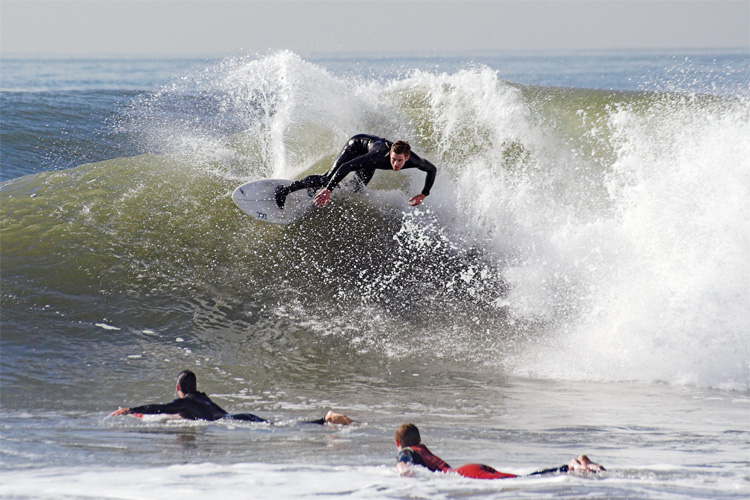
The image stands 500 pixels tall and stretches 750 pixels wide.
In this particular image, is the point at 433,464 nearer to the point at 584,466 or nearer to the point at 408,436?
the point at 408,436

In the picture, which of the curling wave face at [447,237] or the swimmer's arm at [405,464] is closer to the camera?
the swimmer's arm at [405,464]

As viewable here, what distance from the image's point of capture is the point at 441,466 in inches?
125

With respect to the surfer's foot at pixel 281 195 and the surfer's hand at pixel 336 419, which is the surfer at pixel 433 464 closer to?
the surfer's hand at pixel 336 419

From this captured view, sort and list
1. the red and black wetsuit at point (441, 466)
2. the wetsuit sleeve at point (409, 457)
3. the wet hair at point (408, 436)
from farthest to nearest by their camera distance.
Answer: the wet hair at point (408, 436)
the wetsuit sleeve at point (409, 457)
the red and black wetsuit at point (441, 466)

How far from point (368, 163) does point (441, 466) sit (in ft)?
11.9

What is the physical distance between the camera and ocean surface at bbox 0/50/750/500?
340 centimetres

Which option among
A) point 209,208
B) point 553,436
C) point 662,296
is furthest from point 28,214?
point 662,296

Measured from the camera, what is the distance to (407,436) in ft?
10.9

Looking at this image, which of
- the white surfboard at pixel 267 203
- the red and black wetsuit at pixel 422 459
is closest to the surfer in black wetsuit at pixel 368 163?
the white surfboard at pixel 267 203

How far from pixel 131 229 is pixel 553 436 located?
5.22 m

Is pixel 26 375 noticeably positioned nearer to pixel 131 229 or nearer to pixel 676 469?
pixel 131 229

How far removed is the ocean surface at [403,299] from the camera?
11.1 feet

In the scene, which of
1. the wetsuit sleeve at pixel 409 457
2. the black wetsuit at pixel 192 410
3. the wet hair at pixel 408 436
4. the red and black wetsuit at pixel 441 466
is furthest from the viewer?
the black wetsuit at pixel 192 410

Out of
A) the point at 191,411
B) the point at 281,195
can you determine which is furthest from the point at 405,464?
the point at 281,195
